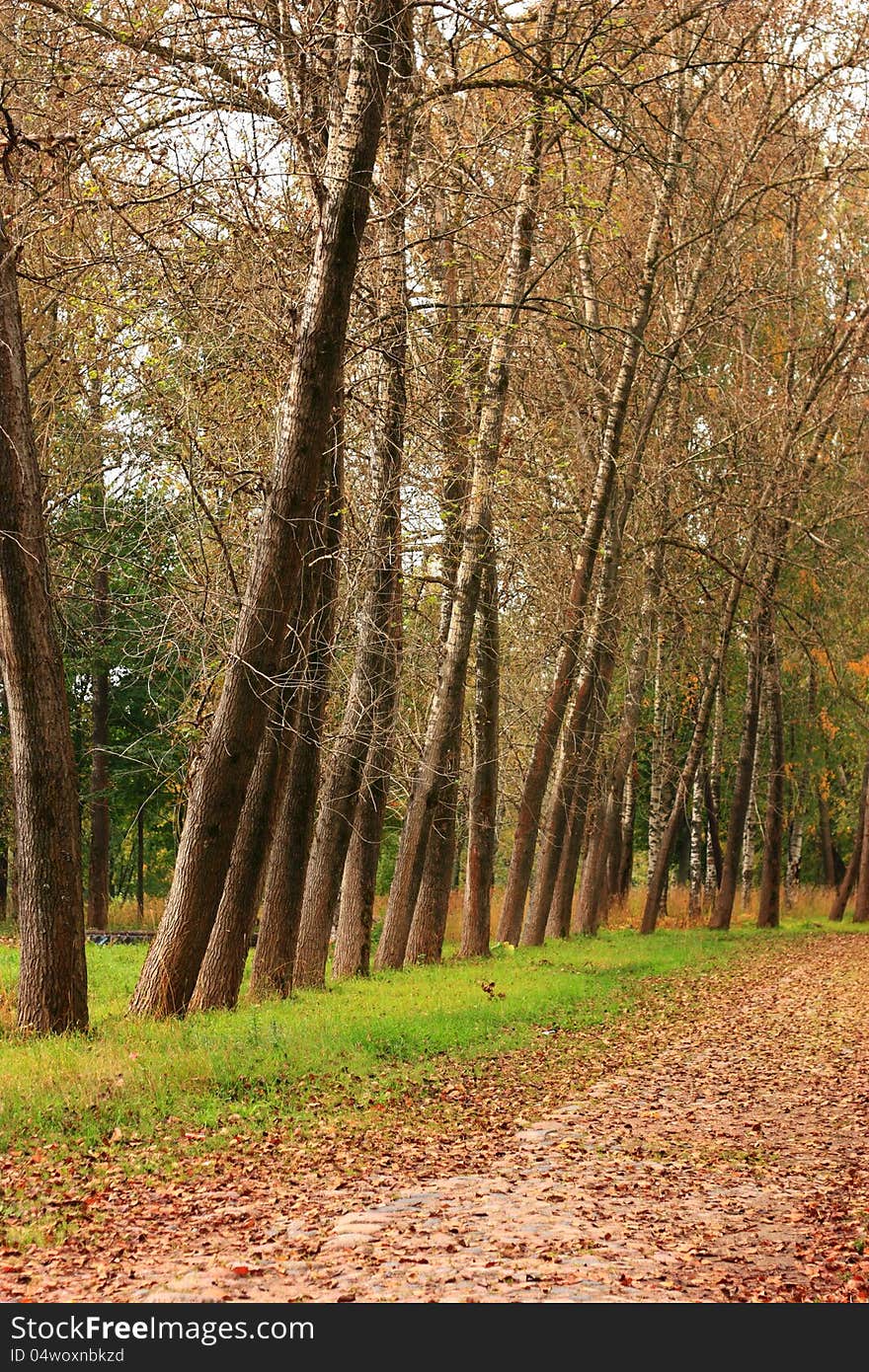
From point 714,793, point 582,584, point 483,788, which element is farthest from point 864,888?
point 483,788

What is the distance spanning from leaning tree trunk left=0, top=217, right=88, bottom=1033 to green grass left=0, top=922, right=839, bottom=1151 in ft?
Answer: 1.61

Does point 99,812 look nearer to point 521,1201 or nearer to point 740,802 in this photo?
point 740,802

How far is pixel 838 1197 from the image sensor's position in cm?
744

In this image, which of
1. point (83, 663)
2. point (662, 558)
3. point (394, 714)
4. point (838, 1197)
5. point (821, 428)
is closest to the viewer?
point (838, 1197)

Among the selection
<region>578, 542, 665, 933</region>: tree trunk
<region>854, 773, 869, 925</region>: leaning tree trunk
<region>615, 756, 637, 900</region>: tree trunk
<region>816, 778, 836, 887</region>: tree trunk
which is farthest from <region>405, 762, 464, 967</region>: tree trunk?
<region>816, 778, 836, 887</region>: tree trunk

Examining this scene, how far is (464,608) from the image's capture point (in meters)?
17.1

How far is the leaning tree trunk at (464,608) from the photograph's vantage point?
53.7ft

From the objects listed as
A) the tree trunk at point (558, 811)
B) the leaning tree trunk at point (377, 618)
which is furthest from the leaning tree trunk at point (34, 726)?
the tree trunk at point (558, 811)

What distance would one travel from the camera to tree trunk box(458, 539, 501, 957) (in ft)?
65.5

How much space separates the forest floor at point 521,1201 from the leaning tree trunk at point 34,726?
3069 mm

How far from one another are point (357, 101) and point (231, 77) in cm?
133

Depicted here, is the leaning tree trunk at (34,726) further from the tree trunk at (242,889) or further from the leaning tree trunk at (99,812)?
the leaning tree trunk at (99,812)
